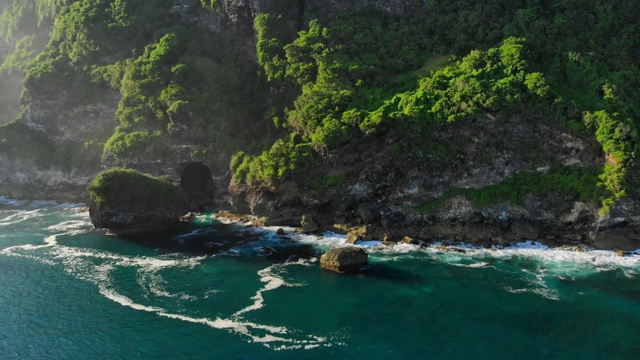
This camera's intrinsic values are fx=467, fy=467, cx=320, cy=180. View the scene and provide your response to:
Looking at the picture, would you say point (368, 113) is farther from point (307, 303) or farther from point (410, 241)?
point (307, 303)

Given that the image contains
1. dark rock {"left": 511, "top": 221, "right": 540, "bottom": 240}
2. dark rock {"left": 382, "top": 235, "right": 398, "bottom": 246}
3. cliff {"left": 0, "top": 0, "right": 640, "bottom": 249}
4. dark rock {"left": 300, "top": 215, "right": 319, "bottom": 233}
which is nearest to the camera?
dark rock {"left": 511, "top": 221, "right": 540, "bottom": 240}

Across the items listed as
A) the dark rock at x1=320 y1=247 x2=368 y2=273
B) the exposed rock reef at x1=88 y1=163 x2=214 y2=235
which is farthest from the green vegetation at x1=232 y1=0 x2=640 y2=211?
the dark rock at x1=320 y1=247 x2=368 y2=273

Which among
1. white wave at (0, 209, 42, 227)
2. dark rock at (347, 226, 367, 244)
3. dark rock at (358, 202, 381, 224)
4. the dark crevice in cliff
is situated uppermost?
the dark crevice in cliff

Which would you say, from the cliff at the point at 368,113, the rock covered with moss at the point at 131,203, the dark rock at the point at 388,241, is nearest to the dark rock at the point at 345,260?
the dark rock at the point at 388,241

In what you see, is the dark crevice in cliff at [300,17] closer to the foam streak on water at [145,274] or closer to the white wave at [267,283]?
the foam streak on water at [145,274]

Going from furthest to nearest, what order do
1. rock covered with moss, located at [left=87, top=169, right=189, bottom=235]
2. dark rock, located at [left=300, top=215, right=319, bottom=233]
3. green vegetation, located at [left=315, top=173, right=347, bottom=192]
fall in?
rock covered with moss, located at [left=87, top=169, right=189, bottom=235]
green vegetation, located at [left=315, top=173, right=347, bottom=192]
dark rock, located at [left=300, top=215, right=319, bottom=233]

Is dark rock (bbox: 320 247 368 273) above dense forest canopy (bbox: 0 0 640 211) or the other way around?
the other way around

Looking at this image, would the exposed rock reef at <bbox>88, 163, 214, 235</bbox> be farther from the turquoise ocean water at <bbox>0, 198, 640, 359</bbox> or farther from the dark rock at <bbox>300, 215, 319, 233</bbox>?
the dark rock at <bbox>300, 215, 319, 233</bbox>
